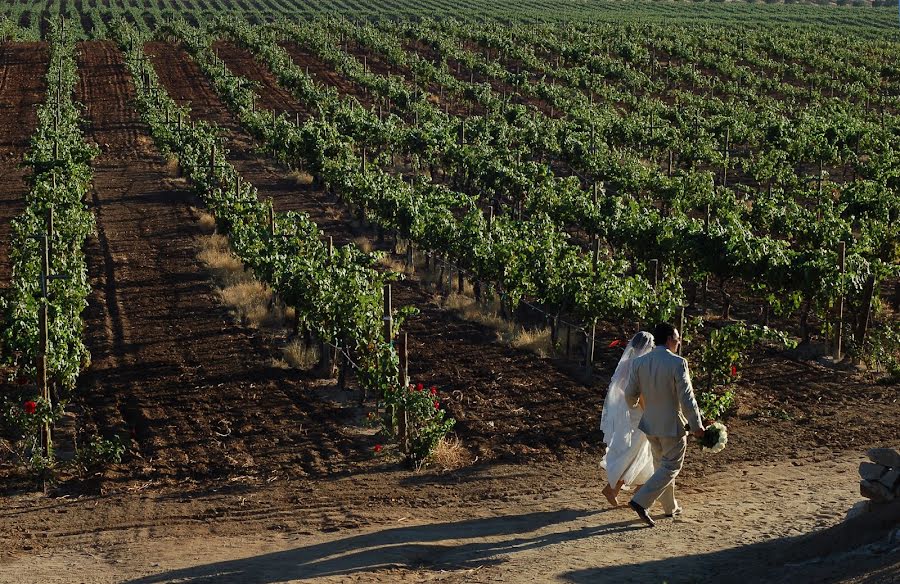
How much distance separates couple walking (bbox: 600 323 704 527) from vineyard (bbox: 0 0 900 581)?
3.31ft

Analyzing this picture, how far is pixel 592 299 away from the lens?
15.3m

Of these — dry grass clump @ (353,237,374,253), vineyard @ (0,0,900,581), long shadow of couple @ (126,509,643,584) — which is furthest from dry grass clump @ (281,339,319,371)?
dry grass clump @ (353,237,374,253)

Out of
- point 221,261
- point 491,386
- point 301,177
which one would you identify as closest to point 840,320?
point 491,386

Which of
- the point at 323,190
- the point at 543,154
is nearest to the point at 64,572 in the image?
the point at 323,190

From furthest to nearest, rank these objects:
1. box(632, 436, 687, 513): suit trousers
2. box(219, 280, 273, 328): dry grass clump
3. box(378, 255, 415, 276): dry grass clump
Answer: box(378, 255, 415, 276): dry grass clump < box(219, 280, 273, 328): dry grass clump < box(632, 436, 687, 513): suit trousers

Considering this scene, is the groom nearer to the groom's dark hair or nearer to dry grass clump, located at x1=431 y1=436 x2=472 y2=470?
the groom's dark hair

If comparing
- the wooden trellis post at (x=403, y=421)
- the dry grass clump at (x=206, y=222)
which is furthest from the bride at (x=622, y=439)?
the dry grass clump at (x=206, y=222)

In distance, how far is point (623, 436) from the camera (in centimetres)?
1019

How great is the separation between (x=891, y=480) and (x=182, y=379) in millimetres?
9695

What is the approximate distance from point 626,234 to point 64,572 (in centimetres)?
1207

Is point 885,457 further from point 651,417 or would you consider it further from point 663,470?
point 651,417

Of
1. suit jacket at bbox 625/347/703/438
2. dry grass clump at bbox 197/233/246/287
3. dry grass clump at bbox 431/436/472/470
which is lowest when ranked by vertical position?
dry grass clump at bbox 197/233/246/287

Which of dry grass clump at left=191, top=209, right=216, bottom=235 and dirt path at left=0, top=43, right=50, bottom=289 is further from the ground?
dry grass clump at left=191, top=209, right=216, bottom=235

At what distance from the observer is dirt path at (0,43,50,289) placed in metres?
27.6
